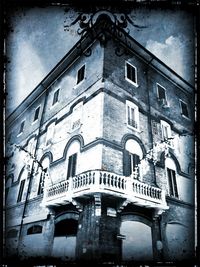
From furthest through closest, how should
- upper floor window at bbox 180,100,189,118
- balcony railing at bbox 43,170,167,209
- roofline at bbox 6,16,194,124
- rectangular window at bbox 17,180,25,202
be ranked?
upper floor window at bbox 180,100,189,118
rectangular window at bbox 17,180,25,202
roofline at bbox 6,16,194,124
balcony railing at bbox 43,170,167,209

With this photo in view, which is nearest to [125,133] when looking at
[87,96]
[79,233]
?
[87,96]

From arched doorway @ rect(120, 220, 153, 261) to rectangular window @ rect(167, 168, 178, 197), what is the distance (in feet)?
4.81

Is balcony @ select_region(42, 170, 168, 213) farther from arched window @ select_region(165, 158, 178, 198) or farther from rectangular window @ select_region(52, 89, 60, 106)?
rectangular window @ select_region(52, 89, 60, 106)

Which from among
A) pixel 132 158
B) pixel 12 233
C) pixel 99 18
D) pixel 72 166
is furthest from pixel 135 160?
pixel 99 18

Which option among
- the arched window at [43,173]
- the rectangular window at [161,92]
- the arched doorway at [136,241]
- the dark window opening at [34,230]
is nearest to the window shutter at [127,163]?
the arched doorway at [136,241]

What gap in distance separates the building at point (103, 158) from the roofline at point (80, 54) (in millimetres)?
40

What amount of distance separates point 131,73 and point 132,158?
3.22 m

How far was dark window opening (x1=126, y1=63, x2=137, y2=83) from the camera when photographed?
9180 mm

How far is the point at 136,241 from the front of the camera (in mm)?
6848

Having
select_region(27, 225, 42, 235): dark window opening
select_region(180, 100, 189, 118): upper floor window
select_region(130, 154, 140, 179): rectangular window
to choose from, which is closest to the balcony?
select_region(130, 154, 140, 179): rectangular window

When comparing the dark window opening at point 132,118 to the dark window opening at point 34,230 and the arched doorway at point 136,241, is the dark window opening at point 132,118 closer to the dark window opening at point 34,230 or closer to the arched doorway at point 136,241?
the arched doorway at point 136,241

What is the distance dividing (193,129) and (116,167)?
9.85 feet

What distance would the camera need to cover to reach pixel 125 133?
812cm

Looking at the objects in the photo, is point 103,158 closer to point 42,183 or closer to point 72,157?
point 72,157
